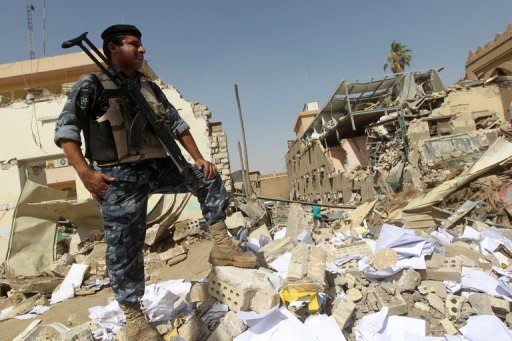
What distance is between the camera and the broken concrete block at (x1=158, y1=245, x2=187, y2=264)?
4.84m

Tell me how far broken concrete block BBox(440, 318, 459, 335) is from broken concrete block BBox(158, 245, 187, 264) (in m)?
3.65

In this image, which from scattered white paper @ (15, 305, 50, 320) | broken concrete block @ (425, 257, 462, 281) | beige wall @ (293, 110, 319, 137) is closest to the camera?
broken concrete block @ (425, 257, 462, 281)

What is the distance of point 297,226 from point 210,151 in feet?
13.5

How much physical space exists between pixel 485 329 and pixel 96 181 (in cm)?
248

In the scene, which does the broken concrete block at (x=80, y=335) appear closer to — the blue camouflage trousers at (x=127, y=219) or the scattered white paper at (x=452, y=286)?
the blue camouflage trousers at (x=127, y=219)

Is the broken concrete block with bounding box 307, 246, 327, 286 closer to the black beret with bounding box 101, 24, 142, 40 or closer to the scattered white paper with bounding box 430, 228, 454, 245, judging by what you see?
the scattered white paper with bounding box 430, 228, 454, 245

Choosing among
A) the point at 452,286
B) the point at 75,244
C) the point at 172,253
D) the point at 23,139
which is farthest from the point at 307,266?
the point at 23,139

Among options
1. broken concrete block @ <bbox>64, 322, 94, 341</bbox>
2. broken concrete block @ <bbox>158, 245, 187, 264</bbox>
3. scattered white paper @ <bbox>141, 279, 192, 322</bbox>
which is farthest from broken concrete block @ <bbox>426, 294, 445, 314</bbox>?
broken concrete block @ <bbox>158, 245, 187, 264</bbox>

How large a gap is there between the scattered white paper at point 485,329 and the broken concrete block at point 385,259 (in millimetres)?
702

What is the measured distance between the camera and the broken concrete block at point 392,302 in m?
2.23

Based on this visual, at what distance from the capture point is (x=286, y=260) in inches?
113

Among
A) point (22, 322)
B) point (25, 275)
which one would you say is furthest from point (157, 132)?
point (25, 275)

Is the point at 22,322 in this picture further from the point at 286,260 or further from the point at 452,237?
the point at 452,237

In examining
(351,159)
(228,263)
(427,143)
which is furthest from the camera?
(351,159)
